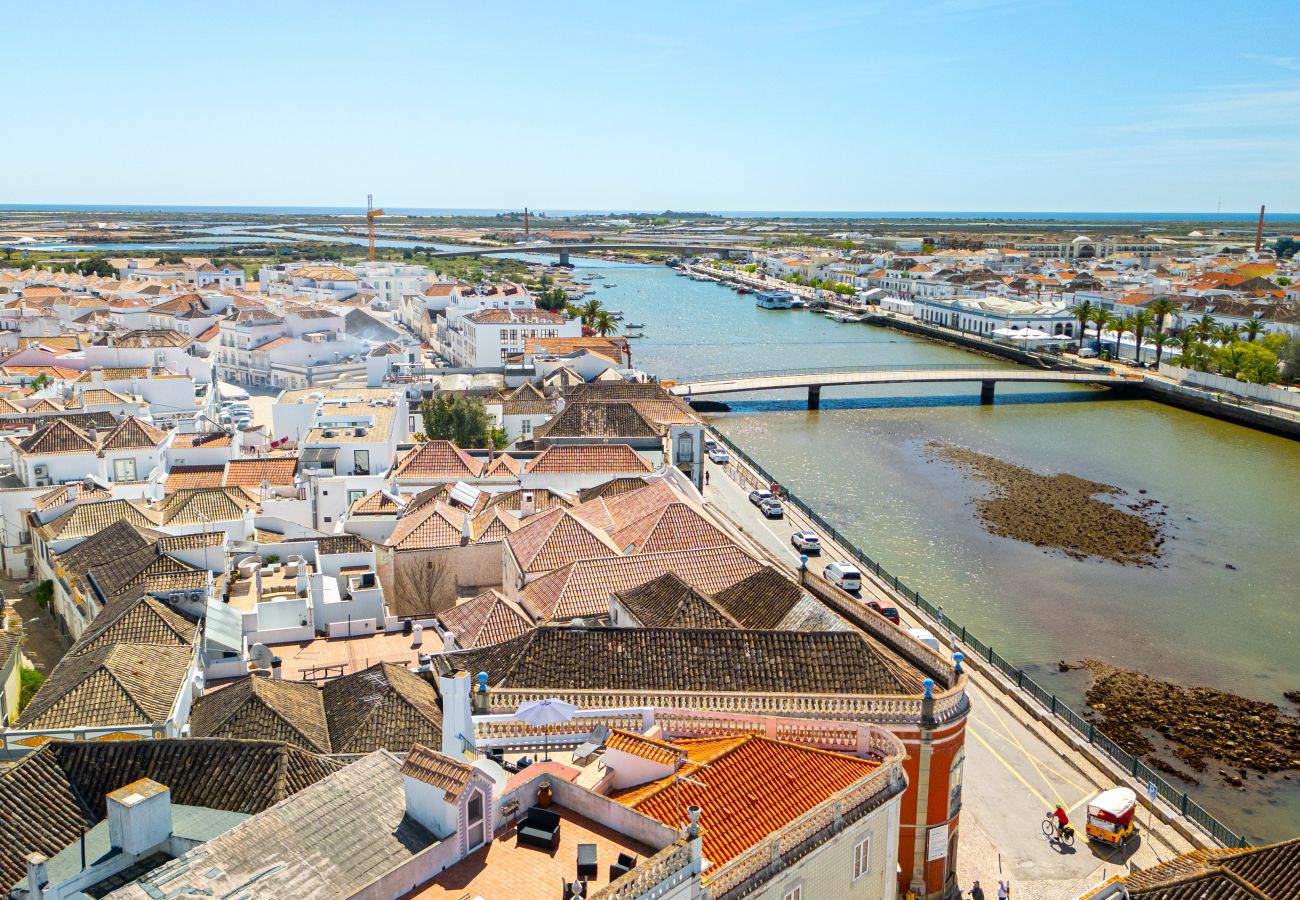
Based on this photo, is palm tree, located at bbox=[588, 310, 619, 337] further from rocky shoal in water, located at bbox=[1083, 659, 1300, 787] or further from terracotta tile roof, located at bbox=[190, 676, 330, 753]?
terracotta tile roof, located at bbox=[190, 676, 330, 753]

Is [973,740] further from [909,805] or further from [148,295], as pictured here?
[148,295]

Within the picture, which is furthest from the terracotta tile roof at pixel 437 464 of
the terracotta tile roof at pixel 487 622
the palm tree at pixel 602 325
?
the palm tree at pixel 602 325

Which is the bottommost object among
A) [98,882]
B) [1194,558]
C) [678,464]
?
[1194,558]

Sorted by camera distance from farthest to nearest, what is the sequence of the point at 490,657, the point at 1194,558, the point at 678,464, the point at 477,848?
the point at 678,464 → the point at 1194,558 → the point at 490,657 → the point at 477,848

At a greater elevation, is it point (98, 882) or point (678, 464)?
point (98, 882)

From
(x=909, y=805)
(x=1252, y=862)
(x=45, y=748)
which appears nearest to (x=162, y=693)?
(x=45, y=748)

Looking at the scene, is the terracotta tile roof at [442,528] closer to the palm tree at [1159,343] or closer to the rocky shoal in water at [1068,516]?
the rocky shoal in water at [1068,516]

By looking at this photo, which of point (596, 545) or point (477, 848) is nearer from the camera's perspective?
point (477, 848)
